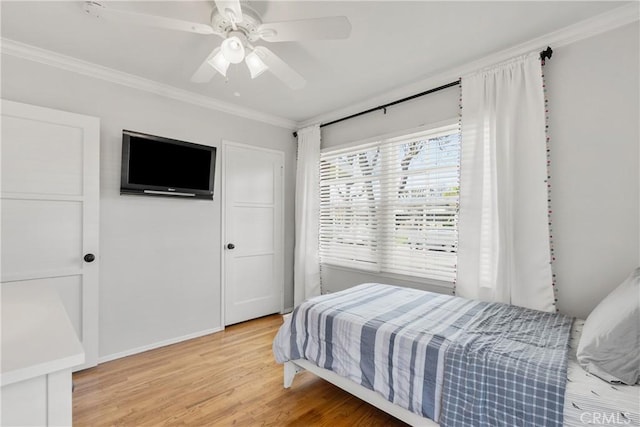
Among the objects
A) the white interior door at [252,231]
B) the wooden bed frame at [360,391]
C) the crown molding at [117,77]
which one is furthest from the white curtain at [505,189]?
the crown molding at [117,77]

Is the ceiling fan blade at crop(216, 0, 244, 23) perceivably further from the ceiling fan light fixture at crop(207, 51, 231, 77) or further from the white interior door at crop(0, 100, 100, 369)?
the white interior door at crop(0, 100, 100, 369)

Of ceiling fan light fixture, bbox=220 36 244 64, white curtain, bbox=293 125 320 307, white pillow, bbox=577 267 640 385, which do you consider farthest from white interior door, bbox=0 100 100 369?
white pillow, bbox=577 267 640 385

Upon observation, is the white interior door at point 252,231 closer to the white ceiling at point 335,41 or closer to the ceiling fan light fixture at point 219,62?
the white ceiling at point 335,41

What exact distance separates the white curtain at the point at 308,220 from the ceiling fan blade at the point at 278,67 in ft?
5.81

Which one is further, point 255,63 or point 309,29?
point 255,63

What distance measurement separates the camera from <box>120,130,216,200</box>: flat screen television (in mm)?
2734

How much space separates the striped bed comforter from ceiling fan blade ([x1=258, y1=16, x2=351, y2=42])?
1667mm

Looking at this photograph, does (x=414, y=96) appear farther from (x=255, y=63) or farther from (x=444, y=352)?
(x=444, y=352)

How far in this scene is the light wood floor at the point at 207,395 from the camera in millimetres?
1934

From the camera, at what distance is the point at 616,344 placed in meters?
1.29

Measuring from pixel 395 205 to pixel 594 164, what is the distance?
5.10ft

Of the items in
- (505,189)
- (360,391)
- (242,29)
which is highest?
(242,29)

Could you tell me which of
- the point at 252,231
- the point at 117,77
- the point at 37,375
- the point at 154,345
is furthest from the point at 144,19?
the point at 154,345

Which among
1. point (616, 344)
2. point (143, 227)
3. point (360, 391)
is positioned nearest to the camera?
point (616, 344)
